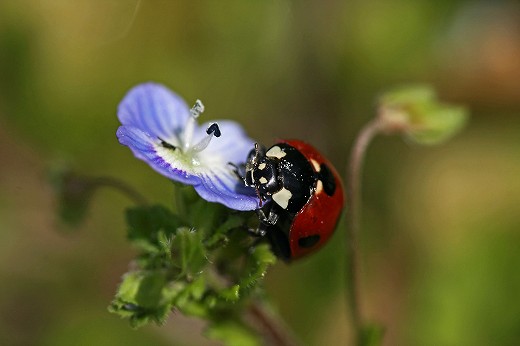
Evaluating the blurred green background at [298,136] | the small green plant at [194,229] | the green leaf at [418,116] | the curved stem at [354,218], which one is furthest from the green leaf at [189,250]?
the blurred green background at [298,136]

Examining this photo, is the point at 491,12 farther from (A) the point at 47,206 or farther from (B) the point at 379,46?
(A) the point at 47,206

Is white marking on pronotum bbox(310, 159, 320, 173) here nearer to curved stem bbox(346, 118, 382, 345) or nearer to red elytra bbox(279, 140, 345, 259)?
red elytra bbox(279, 140, 345, 259)

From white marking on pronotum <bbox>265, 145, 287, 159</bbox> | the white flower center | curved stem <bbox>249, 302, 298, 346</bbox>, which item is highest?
the white flower center

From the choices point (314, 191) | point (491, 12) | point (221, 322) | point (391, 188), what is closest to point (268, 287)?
point (391, 188)

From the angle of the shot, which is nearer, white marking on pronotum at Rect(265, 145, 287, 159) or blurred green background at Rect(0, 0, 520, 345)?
white marking on pronotum at Rect(265, 145, 287, 159)

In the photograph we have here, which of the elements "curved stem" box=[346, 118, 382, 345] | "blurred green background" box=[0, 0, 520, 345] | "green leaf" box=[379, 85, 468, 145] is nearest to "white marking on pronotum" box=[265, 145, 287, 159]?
"curved stem" box=[346, 118, 382, 345]

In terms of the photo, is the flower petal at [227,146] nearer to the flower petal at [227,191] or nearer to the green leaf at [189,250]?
the flower petal at [227,191]
